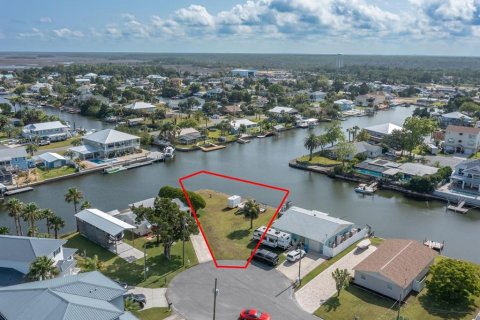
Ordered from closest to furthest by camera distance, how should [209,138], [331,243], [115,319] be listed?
1. [115,319]
2. [331,243]
3. [209,138]

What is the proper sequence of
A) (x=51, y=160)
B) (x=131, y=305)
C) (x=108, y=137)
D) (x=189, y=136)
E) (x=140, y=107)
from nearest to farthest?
1. (x=131, y=305)
2. (x=51, y=160)
3. (x=108, y=137)
4. (x=189, y=136)
5. (x=140, y=107)

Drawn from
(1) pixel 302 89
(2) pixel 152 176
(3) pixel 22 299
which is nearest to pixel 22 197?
(2) pixel 152 176

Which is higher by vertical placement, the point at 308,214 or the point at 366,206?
the point at 308,214

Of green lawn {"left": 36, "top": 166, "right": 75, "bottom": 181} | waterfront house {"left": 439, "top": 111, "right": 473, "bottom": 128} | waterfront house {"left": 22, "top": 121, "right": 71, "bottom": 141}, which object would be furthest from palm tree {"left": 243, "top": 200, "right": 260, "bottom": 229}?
waterfront house {"left": 439, "top": 111, "right": 473, "bottom": 128}

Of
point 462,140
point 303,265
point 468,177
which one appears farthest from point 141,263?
point 462,140

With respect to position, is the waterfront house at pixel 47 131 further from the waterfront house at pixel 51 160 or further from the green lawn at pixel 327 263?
the green lawn at pixel 327 263

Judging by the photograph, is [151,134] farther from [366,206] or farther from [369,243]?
[369,243]

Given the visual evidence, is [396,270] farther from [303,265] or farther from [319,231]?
[319,231]
